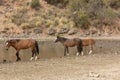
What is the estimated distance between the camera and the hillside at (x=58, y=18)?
53.0 metres

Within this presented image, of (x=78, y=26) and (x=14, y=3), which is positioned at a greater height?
(x=14, y=3)

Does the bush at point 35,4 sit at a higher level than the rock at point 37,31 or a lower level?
higher

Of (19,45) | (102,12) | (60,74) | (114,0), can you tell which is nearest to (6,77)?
(60,74)

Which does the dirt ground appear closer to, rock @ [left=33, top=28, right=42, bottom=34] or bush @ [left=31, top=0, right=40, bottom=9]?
rock @ [left=33, top=28, right=42, bottom=34]

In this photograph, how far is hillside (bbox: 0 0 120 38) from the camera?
2085 inches

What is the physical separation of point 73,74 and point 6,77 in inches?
111

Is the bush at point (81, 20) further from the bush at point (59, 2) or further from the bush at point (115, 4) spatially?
the bush at point (115, 4)

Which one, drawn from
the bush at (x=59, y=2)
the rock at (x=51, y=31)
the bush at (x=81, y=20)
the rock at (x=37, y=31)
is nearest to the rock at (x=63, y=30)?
the rock at (x=51, y=31)

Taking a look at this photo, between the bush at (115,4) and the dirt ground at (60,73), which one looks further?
the bush at (115,4)

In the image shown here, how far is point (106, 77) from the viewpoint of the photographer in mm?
14852

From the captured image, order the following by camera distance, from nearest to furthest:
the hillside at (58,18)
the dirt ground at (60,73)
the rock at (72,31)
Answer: the dirt ground at (60,73) → the rock at (72,31) → the hillside at (58,18)

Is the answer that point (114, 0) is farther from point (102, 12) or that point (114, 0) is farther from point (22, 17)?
point (22, 17)

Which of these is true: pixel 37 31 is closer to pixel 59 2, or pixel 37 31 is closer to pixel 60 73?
pixel 59 2

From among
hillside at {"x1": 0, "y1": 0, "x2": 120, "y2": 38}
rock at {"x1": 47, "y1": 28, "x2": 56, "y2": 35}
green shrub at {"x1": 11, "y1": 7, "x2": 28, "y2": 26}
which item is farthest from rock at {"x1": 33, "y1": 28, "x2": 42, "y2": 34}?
green shrub at {"x1": 11, "y1": 7, "x2": 28, "y2": 26}
